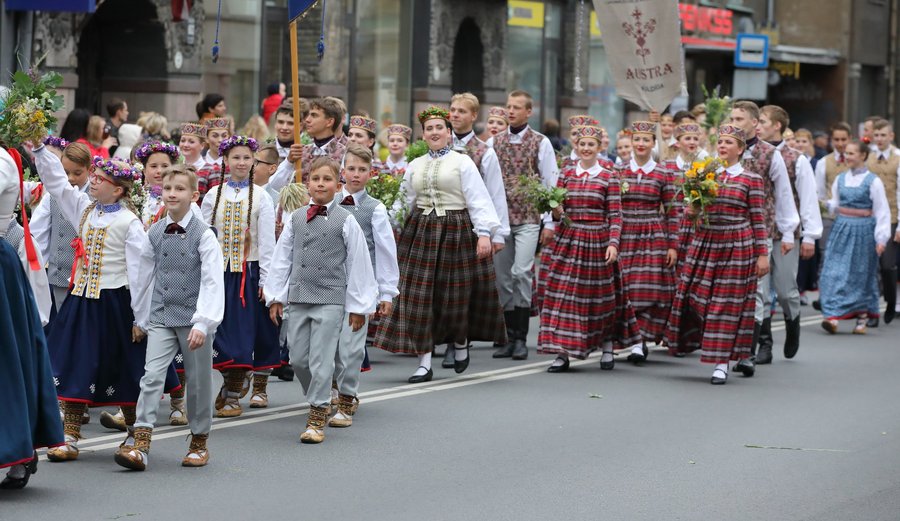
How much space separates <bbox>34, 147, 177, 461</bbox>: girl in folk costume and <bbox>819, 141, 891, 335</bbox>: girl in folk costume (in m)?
9.31

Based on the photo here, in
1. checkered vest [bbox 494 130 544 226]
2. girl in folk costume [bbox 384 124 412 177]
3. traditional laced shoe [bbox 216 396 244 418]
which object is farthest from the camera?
girl in folk costume [bbox 384 124 412 177]

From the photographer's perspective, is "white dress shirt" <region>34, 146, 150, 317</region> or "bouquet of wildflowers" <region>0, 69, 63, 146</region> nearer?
"bouquet of wildflowers" <region>0, 69, 63, 146</region>

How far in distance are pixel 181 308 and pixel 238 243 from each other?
1.87 metres

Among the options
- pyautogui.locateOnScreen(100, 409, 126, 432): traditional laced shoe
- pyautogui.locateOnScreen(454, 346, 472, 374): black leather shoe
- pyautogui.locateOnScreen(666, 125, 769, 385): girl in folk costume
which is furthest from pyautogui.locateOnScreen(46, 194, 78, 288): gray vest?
pyautogui.locateOnScreen(666, 125, 769, 385): girl in folk costume

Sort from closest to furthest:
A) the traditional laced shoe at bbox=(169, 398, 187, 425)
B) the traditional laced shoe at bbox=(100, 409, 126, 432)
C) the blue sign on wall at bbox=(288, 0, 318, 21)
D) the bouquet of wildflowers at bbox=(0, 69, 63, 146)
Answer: the bouquet of wildflowers at bbox=(0, 69, 63, 146), the traditional laced shoe at bbox=(100, 409, 126, 432), the traditional laced shoe at bbox=(169, 398, 187, 425), the blue sign on wall at bbox=(288, 0, 318, 21)

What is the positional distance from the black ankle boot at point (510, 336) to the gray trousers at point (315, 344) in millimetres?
4189

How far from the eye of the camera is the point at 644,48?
599 inches

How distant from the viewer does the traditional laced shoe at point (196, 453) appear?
8.59 meters

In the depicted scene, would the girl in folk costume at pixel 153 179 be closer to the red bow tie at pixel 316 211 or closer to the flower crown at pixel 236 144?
the flower crown at pixel 236 144

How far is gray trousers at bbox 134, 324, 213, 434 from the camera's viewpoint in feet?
28.0

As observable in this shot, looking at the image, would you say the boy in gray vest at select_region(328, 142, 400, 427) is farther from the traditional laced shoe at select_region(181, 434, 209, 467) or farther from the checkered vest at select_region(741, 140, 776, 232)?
the checkered vest at select_region(741, 140, 776, 232)

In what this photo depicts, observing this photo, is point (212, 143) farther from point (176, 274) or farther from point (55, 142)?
point (176, 274)

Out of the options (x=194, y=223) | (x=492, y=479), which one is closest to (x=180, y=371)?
(x=194, y=223)

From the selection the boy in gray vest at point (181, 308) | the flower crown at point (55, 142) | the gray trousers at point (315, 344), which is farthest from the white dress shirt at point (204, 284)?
the flower crown at point (55, 142)
